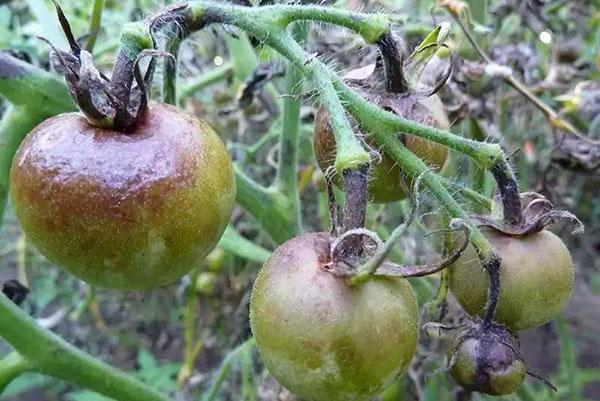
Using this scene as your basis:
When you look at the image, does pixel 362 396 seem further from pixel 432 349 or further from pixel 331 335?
pixel 432 349

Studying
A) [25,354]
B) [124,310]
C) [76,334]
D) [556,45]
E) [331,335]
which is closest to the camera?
[331,335]

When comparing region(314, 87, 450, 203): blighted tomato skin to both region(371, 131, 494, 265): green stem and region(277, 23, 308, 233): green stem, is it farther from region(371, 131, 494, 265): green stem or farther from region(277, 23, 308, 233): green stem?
region(277, 23, 308, 233): green stem

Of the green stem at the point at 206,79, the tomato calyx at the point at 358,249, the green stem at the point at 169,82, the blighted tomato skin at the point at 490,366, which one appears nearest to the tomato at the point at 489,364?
the blighted tomato skin at the point at 490,366

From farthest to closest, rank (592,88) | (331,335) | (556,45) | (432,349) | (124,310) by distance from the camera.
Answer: (124,310) → (556,45) → (592,88) → (432,349) → (331,335)

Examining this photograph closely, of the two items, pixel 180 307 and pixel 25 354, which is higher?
pixel 25 354

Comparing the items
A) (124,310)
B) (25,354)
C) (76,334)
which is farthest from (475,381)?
(124,310)

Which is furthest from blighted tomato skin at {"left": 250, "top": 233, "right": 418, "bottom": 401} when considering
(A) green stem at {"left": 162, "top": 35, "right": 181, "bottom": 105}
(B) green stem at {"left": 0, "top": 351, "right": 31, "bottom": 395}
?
(B) green stem at {"left": 0, "top": 351, "right": 31, "bottom": 395}

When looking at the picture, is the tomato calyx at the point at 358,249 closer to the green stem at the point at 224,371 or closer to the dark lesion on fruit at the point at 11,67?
the dark lesion on fruit at the point at 11,67
